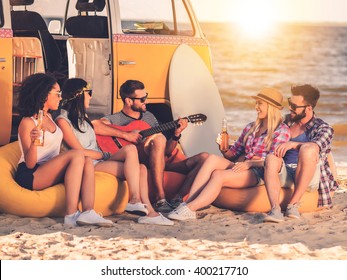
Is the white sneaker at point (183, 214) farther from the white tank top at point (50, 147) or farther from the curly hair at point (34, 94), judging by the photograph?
the curly hair at point (34, 94)

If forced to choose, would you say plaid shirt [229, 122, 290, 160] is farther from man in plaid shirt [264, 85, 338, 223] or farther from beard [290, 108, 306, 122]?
beard [290, 108, 306, 122]

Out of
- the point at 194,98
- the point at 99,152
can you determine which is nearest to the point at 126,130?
the point at 99,152

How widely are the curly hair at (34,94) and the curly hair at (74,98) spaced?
9.2 inches

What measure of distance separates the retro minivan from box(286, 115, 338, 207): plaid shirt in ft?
7.30

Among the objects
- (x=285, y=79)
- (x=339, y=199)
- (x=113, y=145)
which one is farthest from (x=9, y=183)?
(x=285, y=79)

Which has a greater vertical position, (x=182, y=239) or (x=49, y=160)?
(x=49, y=160)

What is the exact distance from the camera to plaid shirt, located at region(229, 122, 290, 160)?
8.09m

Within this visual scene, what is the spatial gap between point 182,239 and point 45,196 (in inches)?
46.7

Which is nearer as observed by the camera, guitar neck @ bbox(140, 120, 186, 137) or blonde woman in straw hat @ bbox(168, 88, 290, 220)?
blonde woman in straw hat @ bbox(168, 88, 290, 220)

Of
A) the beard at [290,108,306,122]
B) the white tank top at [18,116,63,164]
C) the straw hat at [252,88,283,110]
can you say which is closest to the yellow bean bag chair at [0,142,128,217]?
the white tank top at [18,116,63,164]

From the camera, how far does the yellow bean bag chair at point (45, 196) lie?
25.7ft

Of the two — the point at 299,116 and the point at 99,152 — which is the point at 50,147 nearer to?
the point at 99,152

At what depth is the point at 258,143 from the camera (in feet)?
26.9
